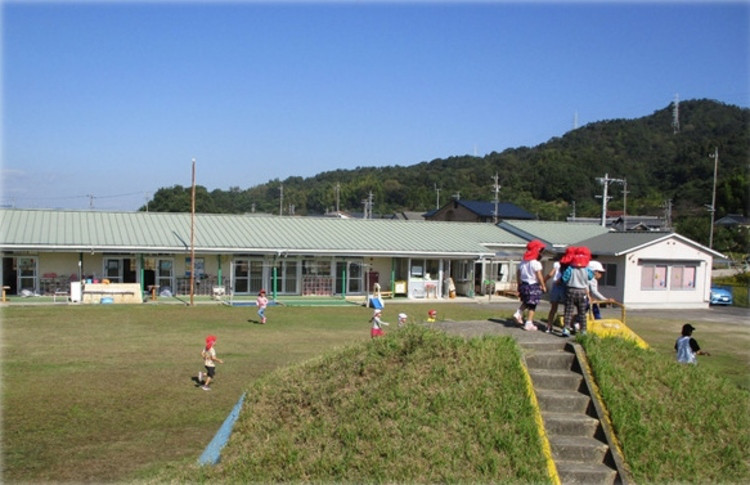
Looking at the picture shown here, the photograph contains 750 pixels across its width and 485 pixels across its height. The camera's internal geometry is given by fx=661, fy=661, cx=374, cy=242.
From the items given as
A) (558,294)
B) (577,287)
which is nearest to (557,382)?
(577,287)

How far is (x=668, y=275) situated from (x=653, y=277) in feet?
3.14

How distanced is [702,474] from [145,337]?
15906 mm

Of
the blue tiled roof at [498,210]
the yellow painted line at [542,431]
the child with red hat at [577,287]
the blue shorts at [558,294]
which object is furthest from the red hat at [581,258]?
the blue tiled roof at [498,210]

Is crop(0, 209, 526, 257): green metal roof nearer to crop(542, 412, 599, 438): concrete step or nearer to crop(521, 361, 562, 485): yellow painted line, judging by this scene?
Answer: crop(521, 361, 562, 485): yellow painted line

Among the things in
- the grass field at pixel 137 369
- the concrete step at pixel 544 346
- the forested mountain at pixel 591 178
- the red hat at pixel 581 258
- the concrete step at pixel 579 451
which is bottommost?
the grass field at pixel 137 369

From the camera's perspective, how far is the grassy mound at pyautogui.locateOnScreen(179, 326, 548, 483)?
22.0 ft

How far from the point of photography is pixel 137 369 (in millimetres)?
14516

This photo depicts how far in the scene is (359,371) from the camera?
8.30 metres

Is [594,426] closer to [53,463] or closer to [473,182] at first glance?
[53,463]

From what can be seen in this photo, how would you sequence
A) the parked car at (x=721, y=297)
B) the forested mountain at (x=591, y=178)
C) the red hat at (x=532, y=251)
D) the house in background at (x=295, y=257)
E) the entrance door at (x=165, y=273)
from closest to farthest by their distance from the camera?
the red hat at (x=532, y=251), the house in background at (x=295, y=257), the entrance door at (x=165, y=273), the parked car at (x=721, y=297), the forested mountain at (x=591, y=178)

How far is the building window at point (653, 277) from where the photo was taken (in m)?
33.4

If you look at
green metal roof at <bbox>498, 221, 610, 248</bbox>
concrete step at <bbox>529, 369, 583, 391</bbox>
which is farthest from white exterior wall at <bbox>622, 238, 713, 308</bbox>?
concrete step at <bbox>529, 369, 583, 391</bbox>

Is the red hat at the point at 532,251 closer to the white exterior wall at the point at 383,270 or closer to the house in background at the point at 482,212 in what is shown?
the white exterior wall at the point at 383,270

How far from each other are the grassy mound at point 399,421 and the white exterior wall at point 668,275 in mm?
26869
